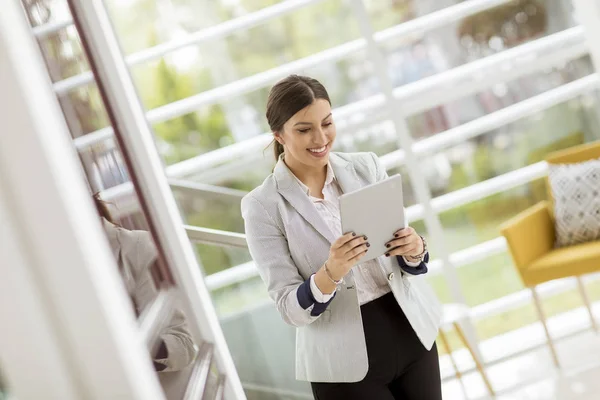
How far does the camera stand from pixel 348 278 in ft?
6.84

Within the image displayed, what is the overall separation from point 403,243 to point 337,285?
8.3 inches

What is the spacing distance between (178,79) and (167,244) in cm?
213

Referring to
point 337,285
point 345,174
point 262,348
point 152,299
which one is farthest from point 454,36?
point 152,299

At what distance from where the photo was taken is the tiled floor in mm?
3568

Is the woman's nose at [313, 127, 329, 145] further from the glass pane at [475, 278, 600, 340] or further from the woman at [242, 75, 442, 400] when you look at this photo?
the glass pane at [475, 278, 600, 340]

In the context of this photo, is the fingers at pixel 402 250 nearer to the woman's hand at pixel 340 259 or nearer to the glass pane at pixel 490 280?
the woman's hand at pixel 340 259

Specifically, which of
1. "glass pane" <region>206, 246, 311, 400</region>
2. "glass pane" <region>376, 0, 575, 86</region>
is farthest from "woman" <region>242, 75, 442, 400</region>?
"glass pane" <region>376, 0, 575, 86</region>

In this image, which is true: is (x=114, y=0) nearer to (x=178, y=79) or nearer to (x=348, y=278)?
(x=178, y=79)

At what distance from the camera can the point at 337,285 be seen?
6.64 ft

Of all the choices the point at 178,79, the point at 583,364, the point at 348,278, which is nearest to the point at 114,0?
the point at 178,79

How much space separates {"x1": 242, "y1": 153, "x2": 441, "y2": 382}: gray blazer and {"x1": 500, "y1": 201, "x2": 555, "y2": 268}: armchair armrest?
1628mm

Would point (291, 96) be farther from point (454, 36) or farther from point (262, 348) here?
point (454, 36)

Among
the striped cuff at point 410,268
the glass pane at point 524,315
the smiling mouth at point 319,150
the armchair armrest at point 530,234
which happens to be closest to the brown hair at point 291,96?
the smiling mouth at point 319,150

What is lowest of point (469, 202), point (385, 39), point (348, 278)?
point (469, 202)
